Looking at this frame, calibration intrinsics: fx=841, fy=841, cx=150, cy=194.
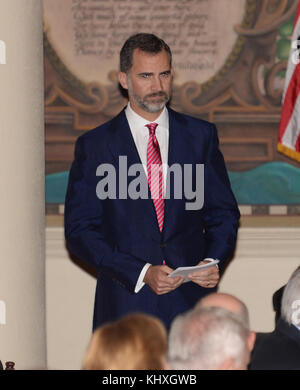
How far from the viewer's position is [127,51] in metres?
5.24

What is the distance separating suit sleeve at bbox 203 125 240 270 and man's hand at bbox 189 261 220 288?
157 mm

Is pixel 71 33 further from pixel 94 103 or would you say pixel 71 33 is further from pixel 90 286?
pixel 90 286

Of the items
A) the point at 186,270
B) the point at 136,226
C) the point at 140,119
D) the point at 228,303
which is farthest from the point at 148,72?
the point at 228,303

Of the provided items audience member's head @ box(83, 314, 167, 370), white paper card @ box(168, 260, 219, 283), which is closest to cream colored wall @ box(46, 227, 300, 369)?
white paper card @ box(168, 260, 219, 283)

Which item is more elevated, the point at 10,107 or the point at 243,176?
the point at 10,107

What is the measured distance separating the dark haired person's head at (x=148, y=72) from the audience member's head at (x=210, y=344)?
6.76 ft

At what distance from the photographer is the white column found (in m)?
5.68

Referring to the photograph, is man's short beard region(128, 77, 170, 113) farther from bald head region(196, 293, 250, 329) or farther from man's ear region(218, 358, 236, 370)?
man's ear region(218, 358, 236, 370)

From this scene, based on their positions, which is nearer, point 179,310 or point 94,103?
point 179,310

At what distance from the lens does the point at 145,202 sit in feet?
17.1

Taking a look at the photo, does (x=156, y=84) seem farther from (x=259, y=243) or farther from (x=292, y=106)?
(x=259, y=243)
